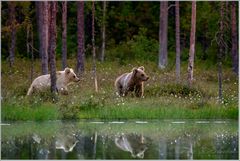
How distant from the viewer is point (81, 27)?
110ft

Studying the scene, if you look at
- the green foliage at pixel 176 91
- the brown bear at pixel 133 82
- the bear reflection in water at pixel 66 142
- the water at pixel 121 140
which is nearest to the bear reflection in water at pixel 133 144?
the water at pixel 121 140

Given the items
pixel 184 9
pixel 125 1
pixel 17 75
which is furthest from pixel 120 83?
pixel 125 1

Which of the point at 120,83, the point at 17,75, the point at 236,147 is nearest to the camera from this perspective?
the point at 236,147

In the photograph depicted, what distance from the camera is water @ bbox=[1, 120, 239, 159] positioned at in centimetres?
1391

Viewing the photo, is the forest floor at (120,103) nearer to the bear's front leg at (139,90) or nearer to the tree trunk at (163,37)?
the bear's front leg at (139,90)

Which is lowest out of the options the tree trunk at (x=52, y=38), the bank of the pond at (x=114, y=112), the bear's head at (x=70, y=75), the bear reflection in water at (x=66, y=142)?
the bank of the pond at (x=114, y=112)

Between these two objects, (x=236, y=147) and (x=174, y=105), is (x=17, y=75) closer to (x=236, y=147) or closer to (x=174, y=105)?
(x=174, y=105)

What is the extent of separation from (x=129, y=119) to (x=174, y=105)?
1.71m

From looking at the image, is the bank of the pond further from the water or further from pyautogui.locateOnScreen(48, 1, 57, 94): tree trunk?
pyautogui.locateOnScreen(48, 1, 57, 94): tree trunk

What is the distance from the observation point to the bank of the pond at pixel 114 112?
20781 millimetres

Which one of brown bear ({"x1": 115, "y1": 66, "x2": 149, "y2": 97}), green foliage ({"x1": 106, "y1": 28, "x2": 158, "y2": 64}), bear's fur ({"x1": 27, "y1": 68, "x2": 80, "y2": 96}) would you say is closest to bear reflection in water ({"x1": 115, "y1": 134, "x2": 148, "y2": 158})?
bear's fur ({"x1": 27, "y1": 68, "x2": 80, "y2": 96})

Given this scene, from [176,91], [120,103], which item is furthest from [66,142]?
[176,91]

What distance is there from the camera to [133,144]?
15711 mm

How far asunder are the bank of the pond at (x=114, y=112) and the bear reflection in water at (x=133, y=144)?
381cm
